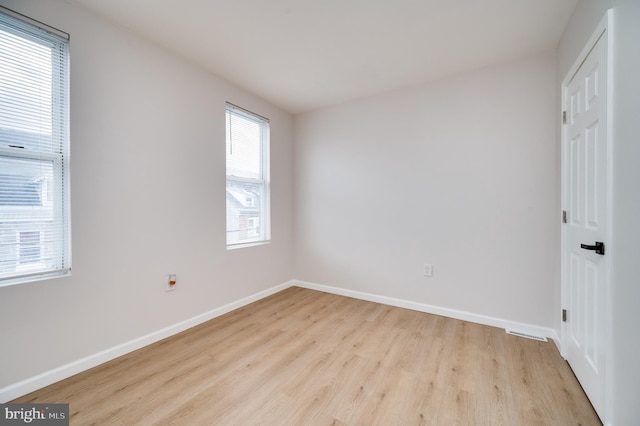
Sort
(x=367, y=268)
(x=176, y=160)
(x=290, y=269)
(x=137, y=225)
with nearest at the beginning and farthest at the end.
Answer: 1. (x=137, y=225)
2. (x=176, y=160)
3. (x=367, y=268)
4. (x=290, y=269)

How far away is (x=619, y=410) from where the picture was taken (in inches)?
49.8

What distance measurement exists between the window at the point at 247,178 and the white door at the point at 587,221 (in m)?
3.12

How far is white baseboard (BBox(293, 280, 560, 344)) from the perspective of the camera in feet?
8.14

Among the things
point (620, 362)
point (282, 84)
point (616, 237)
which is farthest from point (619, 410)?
point (282, 84)

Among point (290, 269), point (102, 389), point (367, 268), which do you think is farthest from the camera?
point (290, 269)

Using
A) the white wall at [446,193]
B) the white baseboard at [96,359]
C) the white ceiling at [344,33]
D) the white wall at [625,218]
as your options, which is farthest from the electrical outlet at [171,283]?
the white wall at [625,218]

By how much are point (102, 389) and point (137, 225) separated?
118 cm

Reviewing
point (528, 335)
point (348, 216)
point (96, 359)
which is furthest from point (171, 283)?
point (528, 335)

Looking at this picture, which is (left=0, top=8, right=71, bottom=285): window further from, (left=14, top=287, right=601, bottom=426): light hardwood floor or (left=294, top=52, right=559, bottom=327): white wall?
(left=294, top=52, right=559, bottom=327): white wall

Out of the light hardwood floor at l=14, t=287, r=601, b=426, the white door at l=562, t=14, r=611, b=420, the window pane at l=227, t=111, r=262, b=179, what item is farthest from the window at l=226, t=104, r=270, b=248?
the white door at l=562, t=14, r=611, b=420

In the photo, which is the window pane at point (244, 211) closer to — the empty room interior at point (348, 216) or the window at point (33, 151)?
the empty room interior at point (348, 216)

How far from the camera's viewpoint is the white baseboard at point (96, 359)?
1653 millimetres

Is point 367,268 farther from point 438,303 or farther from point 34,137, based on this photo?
point 34,137

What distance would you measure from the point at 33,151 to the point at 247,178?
1.92 meters
